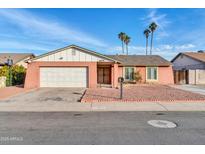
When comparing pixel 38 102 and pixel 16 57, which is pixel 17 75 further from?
pixel 38 102

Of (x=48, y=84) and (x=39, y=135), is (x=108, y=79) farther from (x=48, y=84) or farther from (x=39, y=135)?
(x=39, y=135)

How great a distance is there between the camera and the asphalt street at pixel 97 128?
4.95m

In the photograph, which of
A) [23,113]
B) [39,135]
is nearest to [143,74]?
[23,113]

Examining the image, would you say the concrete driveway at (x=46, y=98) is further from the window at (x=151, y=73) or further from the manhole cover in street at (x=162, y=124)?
the window at (x=151, y=73)

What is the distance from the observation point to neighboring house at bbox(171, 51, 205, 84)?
25.4m

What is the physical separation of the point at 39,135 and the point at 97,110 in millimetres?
3904

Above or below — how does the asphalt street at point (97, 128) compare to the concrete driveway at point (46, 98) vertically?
below

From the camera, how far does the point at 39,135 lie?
17.4 feet

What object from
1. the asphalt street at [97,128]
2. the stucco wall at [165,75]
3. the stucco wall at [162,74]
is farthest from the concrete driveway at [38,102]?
the stucco wall at [165,75]

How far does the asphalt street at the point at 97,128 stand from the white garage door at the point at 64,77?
11.4 m

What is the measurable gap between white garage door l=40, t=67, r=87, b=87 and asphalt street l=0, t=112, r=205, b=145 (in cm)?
1136

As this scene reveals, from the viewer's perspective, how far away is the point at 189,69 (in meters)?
28.4

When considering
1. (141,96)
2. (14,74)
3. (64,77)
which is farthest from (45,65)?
(141,96)

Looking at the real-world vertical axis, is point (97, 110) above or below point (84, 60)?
below
